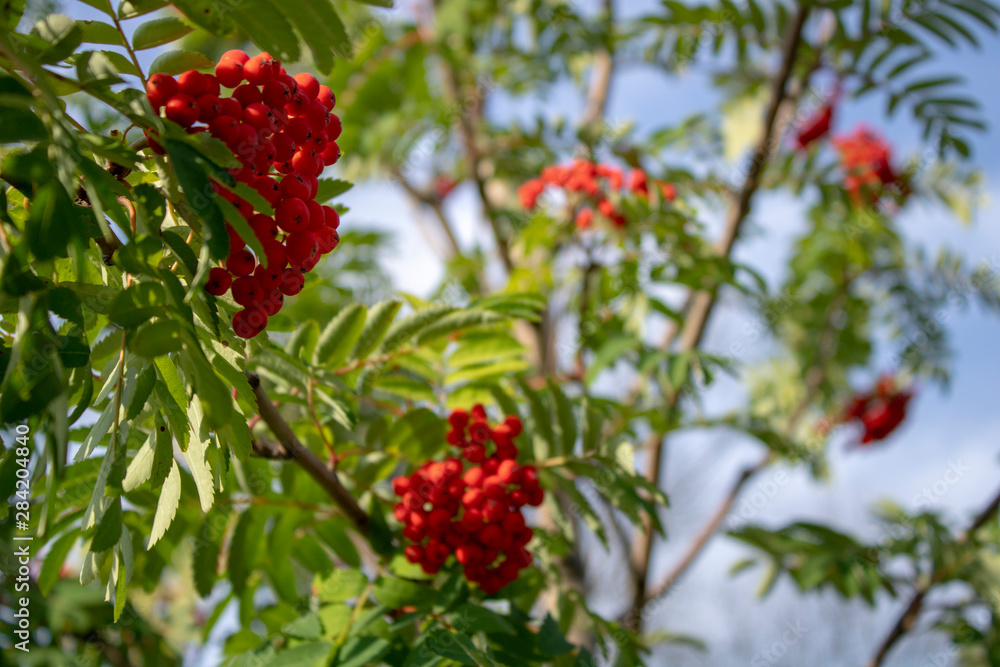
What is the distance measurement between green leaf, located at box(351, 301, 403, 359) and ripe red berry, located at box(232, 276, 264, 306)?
1.39 ft

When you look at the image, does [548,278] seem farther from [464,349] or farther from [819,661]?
[819,661]

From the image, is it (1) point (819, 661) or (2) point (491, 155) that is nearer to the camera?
(2) point (491, 155)

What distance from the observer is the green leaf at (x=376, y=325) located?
131 centimetres

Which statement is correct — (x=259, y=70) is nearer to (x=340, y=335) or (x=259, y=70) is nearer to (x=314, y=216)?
(x=314, y=216)

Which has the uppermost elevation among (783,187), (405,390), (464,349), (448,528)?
(783,187)

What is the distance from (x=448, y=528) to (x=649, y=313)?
1156 millimetres

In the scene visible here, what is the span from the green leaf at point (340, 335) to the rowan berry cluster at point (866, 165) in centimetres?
262

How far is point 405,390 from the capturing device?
1.47 m

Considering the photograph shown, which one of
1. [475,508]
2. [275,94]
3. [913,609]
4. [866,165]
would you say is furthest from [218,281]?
[866,165]

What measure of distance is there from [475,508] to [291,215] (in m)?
0.70

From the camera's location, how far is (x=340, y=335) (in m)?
1.30

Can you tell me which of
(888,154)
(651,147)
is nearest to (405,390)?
(651,147)

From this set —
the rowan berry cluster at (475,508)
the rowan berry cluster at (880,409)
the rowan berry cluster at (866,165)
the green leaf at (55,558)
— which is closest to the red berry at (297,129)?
the rowan berry cluster at (475,508)

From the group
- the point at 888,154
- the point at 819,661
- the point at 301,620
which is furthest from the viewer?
the point at 819,661
